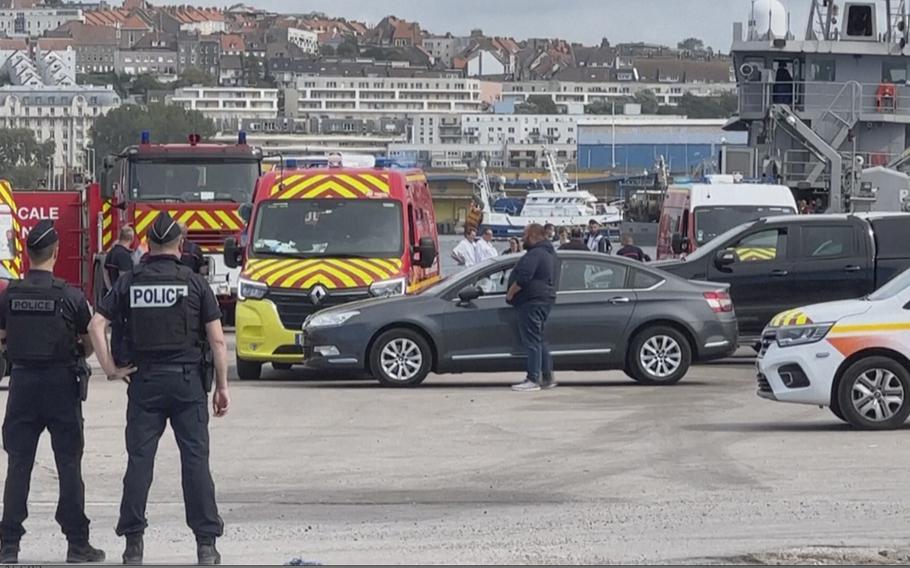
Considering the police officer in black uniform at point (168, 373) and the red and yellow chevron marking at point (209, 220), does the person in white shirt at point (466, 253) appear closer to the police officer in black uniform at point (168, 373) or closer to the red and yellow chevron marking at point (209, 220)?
the red and yellow chevron marking at point (209, 220)

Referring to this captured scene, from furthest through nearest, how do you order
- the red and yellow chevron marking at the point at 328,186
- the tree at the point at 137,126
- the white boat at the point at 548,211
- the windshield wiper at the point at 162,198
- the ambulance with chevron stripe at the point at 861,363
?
the tree at the point at 137,126 → the white boat at the point at 548,211 → the windshield wiper at the point at 162,198 → the red and yellow chevron marking at the point at 328,186 → the ambulance with chevron stripe at the point at 861,363

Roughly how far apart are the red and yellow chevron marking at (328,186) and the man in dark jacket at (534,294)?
3.12m

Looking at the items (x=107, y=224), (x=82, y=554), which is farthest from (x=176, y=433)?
(x=107, y=224)

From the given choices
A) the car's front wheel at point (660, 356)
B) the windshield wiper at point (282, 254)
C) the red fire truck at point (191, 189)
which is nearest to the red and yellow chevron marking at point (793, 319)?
the car's front wheel at point (660, 356)

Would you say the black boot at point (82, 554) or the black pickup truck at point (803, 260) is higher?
the black pickup truck at point (803, 260)

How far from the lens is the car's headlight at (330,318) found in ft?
67.8

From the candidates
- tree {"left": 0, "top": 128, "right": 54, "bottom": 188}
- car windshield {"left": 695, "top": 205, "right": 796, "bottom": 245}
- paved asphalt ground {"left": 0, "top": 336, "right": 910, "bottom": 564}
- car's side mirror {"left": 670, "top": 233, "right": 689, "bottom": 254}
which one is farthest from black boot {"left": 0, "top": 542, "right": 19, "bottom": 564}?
tree {"left": 0, "top": 128, "right": 54, "bottom": 188}

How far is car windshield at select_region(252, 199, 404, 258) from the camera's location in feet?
73.2

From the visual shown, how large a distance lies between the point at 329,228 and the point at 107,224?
951 cm

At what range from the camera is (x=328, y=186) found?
74.5ft

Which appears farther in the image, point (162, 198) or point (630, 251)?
point (630, 251)

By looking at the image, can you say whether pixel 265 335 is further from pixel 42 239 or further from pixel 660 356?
pixel 42 239

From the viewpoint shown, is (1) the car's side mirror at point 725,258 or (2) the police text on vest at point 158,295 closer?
(2) the police text on vest at point 158,295

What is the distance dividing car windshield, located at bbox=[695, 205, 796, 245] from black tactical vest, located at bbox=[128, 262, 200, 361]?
1930 cm
